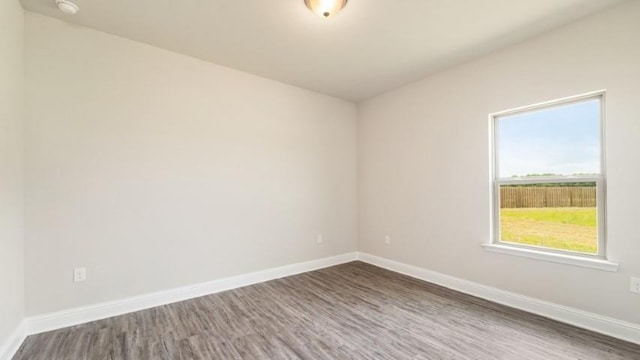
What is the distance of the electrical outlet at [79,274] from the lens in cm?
252

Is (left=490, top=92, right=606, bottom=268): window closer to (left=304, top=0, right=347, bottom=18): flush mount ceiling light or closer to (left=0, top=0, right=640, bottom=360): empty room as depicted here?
(left=0, top=0, right=640, bottom=360): empty room

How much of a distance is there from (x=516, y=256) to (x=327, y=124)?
298cm

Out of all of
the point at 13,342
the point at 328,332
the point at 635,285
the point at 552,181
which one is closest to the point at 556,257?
the point at 635,285

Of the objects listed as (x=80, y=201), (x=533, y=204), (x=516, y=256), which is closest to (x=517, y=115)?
(x=533, y=204)

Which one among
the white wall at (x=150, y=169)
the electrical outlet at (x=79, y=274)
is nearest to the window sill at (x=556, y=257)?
the white wall at (x=150, y=169)

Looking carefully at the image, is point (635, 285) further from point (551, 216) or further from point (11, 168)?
point (11, 168)

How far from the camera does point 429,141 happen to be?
3691 millimetres

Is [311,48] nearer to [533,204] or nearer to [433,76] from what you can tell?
[433,76]

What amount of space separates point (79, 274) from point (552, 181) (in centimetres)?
454

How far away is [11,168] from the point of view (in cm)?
210

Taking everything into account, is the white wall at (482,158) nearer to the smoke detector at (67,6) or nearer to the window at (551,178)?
the window at (551,178)

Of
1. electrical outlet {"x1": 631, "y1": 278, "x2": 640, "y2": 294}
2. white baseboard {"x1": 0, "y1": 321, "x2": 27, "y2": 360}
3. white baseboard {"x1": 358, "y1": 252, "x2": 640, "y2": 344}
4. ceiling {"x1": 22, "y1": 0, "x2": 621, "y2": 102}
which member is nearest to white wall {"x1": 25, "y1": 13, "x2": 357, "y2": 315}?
white baseboard {"x1": 0, "y1": 321, "x2": 27, "y2": 360}

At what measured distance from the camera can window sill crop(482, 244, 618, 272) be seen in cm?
233

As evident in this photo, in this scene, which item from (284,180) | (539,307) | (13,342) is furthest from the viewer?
(284,180)
